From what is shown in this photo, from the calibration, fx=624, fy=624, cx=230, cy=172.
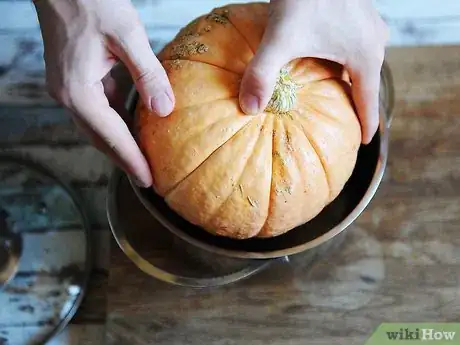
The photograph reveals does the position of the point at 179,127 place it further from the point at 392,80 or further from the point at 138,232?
the point at 392,80

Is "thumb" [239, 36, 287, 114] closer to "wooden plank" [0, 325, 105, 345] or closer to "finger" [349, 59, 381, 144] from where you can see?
"finger" [349, 59, 381, 144]

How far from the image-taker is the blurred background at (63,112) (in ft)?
3.86

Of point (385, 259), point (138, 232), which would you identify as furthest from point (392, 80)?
point (138, 232)

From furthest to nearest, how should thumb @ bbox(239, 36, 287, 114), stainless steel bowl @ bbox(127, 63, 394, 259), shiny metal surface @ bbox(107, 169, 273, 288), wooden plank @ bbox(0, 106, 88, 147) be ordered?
1. wooden plank @ bbox(0, 106, 88, 147)
2. shiny metal surface @ bbox(107, 169, 273, 288)
3. stainless steel bowl @ bbox(127, 63, 394, 259)
4. thumb @ bbox(239, 36, 287, 114)

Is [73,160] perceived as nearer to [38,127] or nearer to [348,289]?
[38,127]

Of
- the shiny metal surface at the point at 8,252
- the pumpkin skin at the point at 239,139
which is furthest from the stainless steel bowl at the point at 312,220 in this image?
the shiny metal surface at the point at 8,252

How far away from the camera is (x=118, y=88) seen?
1.07m

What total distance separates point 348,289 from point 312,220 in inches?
6.1

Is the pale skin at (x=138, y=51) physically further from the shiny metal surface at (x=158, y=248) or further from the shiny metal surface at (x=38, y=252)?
the shiny metal surface at (x=38, y=252)

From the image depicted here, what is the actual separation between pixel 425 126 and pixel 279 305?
1.42ft

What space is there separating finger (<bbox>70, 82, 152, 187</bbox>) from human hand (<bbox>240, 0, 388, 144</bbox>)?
6.4 inches

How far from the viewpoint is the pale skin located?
0.81 metres

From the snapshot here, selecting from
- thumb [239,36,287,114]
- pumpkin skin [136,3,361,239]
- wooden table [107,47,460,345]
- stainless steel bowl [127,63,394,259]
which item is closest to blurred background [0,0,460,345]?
wooden table [107,47,460,345]

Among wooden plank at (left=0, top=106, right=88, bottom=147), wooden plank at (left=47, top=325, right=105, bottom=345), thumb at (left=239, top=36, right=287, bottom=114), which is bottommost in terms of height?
wooden plank at (left=47, top=325, right=105, bottom=345)
